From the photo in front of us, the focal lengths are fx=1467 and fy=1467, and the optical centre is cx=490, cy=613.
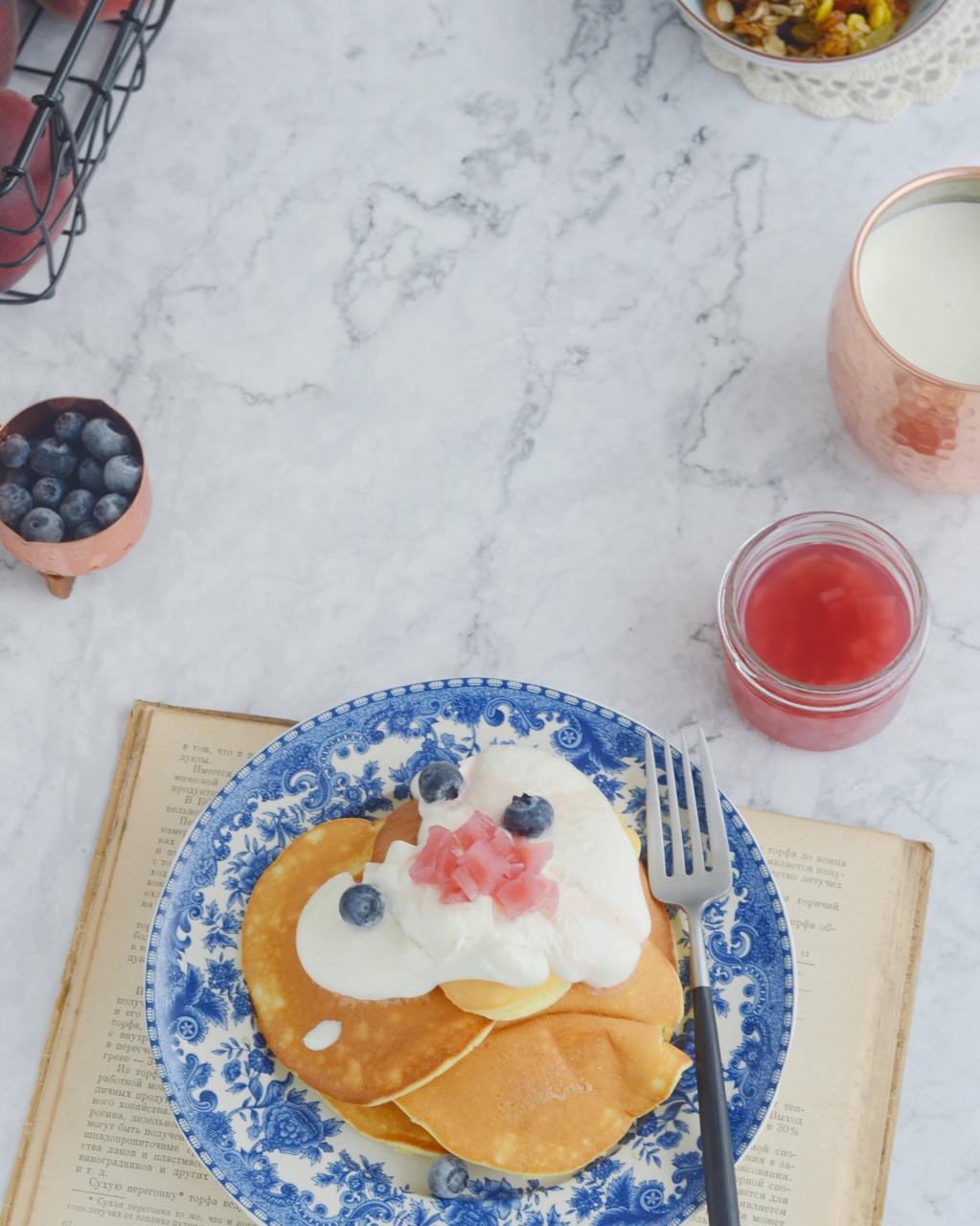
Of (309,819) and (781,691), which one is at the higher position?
(781,691)

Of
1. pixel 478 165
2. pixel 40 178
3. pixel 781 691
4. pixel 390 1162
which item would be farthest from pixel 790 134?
pixel 390 1162

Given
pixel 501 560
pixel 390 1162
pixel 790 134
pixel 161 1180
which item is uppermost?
pixel 790 134

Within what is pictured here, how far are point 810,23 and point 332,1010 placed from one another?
112 cm

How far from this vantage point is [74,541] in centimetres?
146

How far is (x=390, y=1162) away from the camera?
1334 mm

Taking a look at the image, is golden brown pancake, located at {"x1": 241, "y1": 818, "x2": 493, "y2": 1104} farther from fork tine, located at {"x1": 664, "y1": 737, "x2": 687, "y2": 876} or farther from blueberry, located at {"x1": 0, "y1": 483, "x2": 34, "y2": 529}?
blueberry, located at {"x1": 0, "y1": 483, "x2": 34, "y2": 529}

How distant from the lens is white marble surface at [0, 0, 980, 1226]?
152cm

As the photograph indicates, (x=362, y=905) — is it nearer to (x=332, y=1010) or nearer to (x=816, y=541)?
(x=332, y=1010)

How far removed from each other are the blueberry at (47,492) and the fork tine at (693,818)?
670 mm

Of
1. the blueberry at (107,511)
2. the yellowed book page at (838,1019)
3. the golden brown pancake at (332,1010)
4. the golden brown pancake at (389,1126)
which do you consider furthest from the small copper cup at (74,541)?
the yellowed book page at (838,1019)

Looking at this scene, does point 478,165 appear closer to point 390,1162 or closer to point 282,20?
point 282,20

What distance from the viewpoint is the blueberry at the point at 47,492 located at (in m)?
1.48

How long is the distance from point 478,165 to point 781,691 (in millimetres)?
705

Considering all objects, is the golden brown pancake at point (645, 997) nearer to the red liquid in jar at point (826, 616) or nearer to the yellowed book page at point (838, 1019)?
the yellowed book page at point (838, 1019)
